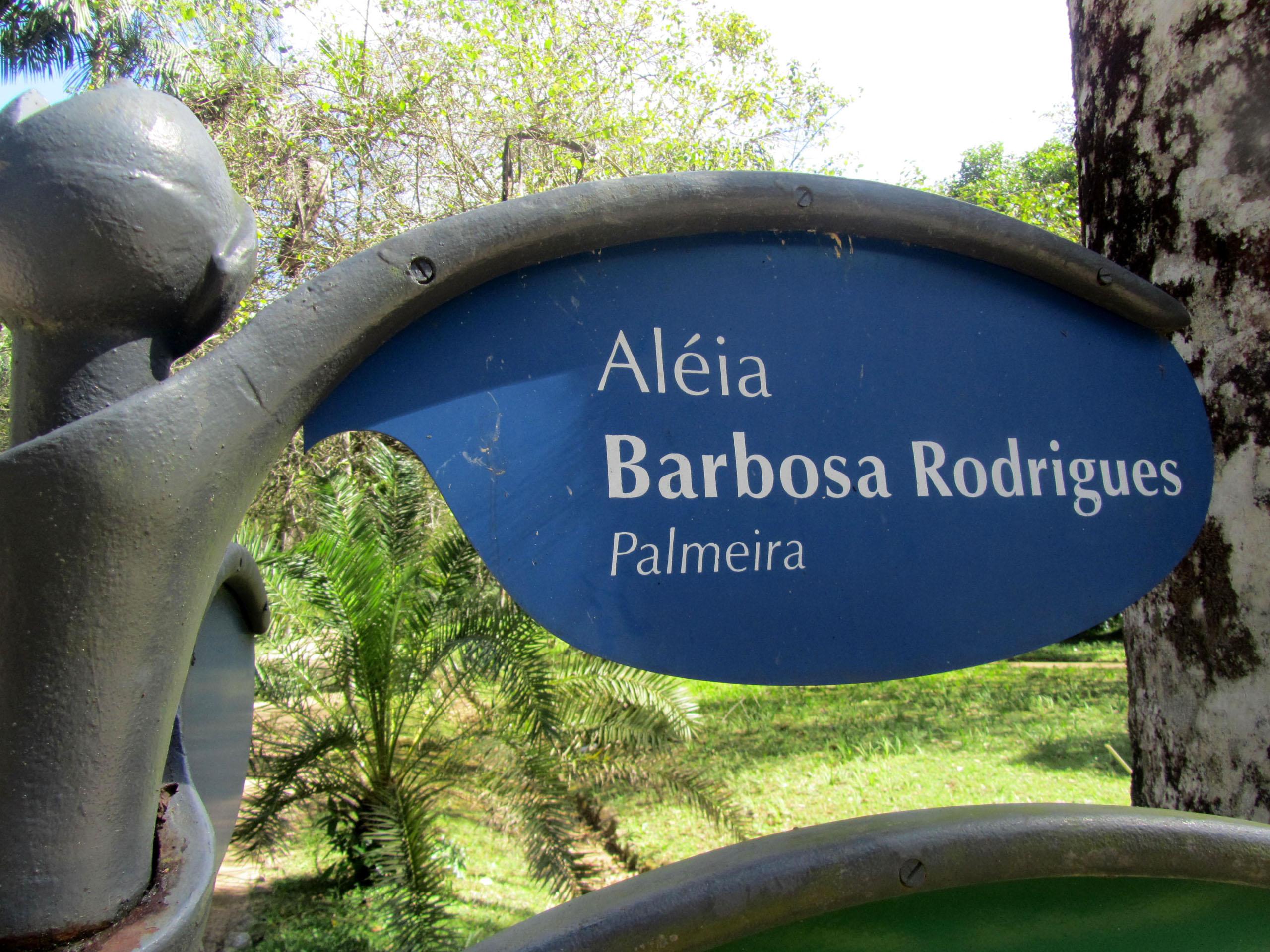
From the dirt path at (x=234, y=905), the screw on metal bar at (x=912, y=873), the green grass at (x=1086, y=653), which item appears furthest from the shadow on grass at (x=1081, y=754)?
the screw on metal bar at (x=912, y=873)

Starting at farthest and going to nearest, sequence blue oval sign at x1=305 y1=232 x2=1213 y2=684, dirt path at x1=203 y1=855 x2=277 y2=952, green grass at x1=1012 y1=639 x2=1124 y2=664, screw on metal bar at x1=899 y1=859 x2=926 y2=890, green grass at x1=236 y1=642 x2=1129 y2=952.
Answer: green grass at x1=1012 y1=639 x2=1124 y2=664 → green grass at x1=236 y1=642 x2=1129 y2=952 → dirt path at x1=203 y1=855 x2=277 y2=952 → blue oval sign at x1=305 y1=232 x2=1213 y2=684 → screw on metal bar at x1=899 y1=859 x2=926 y2=890

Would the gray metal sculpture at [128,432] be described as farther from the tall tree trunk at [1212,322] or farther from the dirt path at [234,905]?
the dirt path at [234,905]

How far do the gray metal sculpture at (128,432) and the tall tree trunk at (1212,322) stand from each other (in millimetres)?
929

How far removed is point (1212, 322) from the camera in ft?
3.95

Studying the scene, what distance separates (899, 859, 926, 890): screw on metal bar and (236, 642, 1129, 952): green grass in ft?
10.8

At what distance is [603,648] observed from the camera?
78cm

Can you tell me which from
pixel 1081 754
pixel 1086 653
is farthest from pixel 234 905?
pixel 1086 653

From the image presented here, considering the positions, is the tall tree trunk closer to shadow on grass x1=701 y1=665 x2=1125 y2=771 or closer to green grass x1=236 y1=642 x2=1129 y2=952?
green grass x1=236 y1=642 x2=1129 y2=952

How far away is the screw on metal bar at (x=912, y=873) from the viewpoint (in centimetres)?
67

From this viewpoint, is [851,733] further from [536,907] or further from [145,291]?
[145,291]

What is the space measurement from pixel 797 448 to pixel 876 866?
14.7 inches

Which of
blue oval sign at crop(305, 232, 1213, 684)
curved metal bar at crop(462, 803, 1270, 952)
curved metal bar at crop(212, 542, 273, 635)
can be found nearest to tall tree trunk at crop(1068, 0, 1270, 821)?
blue oval sign at crop(305, 232, 1213, 684)

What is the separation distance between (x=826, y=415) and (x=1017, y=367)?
24cm

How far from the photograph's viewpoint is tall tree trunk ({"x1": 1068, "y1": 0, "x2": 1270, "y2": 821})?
1162 mm
